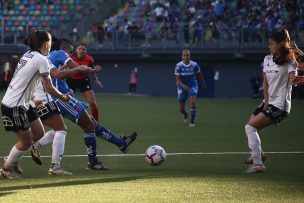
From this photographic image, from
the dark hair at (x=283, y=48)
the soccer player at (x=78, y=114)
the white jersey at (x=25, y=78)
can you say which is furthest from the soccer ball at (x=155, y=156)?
the white jersey at (x=25, y=78)

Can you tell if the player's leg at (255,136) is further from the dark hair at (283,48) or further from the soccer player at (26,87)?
the soccer player at (26,87)

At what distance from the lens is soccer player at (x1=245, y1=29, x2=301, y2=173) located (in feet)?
40.4

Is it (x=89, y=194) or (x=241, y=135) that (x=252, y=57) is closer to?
(x=241, y=135)

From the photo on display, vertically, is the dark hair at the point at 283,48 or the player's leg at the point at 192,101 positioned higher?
the dark hair at the point at 283,48

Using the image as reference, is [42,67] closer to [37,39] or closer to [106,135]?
[37,39]

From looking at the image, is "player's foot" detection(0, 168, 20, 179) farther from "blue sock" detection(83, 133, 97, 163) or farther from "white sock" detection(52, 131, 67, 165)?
"blue sock" detection(83, 133, 97, 163)

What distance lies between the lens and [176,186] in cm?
1072

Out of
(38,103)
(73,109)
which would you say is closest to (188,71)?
(73,109)

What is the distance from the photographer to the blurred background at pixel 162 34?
47.8 meters

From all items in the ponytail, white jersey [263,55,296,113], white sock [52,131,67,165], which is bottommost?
white sock [52,131,67,165]

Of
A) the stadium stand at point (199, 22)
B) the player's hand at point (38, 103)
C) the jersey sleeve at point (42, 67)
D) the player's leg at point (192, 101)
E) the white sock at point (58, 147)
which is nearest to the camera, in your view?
the jersey sleeve at point (42, 67)

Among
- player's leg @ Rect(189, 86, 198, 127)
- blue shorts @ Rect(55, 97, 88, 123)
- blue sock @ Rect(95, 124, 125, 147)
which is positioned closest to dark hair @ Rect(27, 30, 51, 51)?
blue shorts @ Rect(55, 97, 88, 123)

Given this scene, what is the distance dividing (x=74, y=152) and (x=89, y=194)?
601 cm

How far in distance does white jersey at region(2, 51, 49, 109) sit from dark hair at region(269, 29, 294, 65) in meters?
3.62
